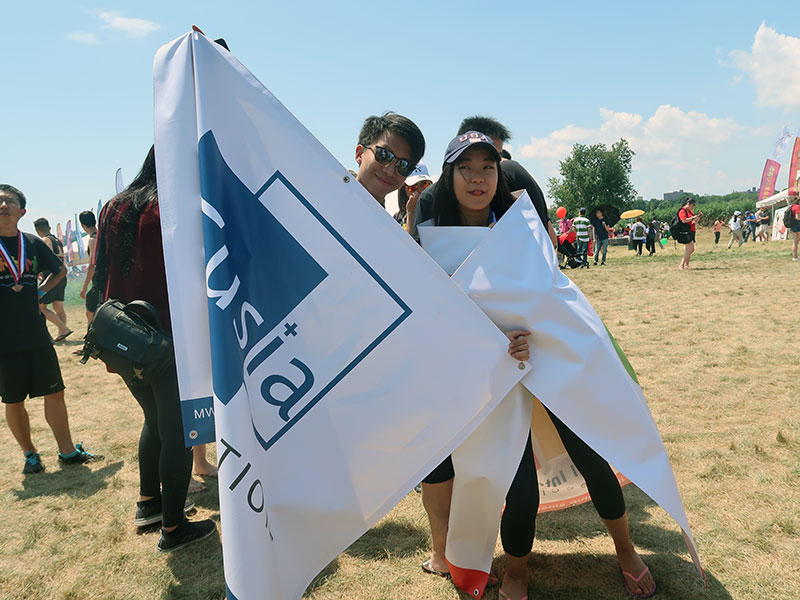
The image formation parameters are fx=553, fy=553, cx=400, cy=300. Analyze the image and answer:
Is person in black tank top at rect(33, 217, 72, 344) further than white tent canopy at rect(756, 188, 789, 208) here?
No

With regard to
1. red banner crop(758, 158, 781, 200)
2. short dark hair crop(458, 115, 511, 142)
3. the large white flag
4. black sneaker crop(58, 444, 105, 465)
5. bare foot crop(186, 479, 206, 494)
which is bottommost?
black sneaker crop(58, 444, 105, 465)

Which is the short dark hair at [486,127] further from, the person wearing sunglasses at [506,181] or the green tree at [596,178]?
the green tree at [596,178]

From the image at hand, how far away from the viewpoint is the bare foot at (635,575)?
7.30 ft

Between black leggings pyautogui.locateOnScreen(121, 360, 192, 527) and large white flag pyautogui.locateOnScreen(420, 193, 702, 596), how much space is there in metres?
1.43

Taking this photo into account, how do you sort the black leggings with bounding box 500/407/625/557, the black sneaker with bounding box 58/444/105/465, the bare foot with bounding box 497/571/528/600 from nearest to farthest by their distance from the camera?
the black leggings with bounding box 500/407/625/557 → the bare foot with bounding box 497/571/528/600 → the black sneaker with bounding box 58/444/105/465

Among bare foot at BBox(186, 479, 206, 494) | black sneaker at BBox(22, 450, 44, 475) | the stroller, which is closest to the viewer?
bare foot at BBox(186, 479, 206, 494)

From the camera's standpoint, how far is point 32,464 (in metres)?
4.13

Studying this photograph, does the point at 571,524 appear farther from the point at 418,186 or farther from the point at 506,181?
the point at 418,186

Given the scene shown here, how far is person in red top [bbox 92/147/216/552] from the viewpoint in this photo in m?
2.51

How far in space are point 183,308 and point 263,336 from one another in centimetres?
27

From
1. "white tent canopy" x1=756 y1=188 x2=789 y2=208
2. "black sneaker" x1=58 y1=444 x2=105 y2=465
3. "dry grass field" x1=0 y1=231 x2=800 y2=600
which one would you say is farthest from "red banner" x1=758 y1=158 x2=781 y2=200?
"black sneaker" x1=58 y1=444 x2=105 y2=465

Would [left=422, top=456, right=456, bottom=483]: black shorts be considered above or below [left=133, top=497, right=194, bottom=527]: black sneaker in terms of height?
above

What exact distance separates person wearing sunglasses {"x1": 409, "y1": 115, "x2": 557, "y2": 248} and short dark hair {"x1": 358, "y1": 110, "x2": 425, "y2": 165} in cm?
18

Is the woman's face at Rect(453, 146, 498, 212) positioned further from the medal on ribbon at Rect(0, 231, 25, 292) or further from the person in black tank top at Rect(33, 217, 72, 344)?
the person in black tank top at Rect(33, 217, 72, 344)
